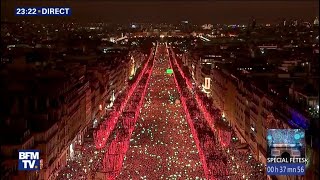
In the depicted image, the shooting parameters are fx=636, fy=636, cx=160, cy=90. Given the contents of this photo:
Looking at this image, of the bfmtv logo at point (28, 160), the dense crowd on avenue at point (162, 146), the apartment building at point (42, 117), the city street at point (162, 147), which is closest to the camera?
the bfmtv logo at point (28, 160)

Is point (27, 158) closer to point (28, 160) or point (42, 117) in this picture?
point (28, 160)

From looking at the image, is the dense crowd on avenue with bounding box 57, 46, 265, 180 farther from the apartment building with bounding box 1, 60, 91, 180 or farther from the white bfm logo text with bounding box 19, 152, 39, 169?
the white bfm logo text with bounding box 19, 152, 39, 169

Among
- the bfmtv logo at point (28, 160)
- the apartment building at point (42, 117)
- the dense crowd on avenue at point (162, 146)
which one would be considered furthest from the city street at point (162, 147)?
the bfmtv logo at point (28, 160)

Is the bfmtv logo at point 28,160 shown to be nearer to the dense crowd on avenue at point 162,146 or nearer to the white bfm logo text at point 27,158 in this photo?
the white bfm logo text at point 27,158

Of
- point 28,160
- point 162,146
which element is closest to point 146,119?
point 162,146

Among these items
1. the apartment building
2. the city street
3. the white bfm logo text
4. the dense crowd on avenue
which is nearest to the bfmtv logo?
the white bfm logo text

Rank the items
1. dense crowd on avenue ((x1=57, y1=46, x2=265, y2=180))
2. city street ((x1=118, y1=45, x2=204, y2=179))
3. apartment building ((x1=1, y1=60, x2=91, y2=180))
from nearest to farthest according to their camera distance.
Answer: apartment building ((x1=1, y1=60, x2=91, y2=180))
dense crowd on avenue ((x1=57, y1=46, x2=265, y2=180))
city street ((x1=118, y1=45, x2=204, y2=179))

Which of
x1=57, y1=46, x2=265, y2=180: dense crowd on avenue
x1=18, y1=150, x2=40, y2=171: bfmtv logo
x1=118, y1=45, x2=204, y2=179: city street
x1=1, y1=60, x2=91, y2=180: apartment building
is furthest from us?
x1=118, y1=45, x2=204, y2=179: city street

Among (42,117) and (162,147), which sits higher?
(42,117)

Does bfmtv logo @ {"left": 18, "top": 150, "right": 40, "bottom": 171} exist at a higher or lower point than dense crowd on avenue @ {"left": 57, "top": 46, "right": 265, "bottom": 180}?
higher
